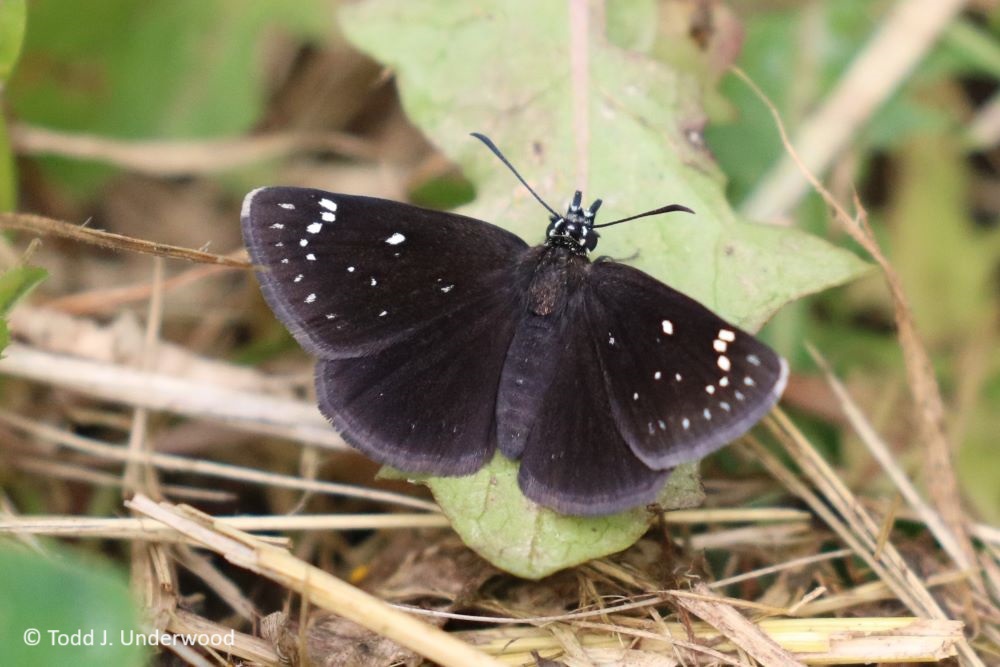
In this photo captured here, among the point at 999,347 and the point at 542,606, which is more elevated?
the point at 999,347

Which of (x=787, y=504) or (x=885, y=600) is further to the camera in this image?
(x=787, y=504)

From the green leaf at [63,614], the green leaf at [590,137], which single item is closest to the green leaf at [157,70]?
the green leaf at [590,137]

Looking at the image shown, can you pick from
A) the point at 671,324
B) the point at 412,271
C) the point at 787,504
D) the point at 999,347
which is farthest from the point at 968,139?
the point at 412,271

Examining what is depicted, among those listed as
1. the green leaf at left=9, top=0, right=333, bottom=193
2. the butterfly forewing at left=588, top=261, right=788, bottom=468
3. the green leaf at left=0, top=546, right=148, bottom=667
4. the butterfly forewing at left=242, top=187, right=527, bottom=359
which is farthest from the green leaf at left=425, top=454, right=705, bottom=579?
the green leaf at left=9, top=0, right=333, bottom=193

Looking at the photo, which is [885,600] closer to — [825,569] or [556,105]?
[825,569]

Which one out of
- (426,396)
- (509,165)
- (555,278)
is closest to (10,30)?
(509,165)

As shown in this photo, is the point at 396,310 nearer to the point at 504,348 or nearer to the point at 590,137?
the point at 504,348

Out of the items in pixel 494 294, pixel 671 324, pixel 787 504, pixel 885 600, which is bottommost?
pixel 885 600
